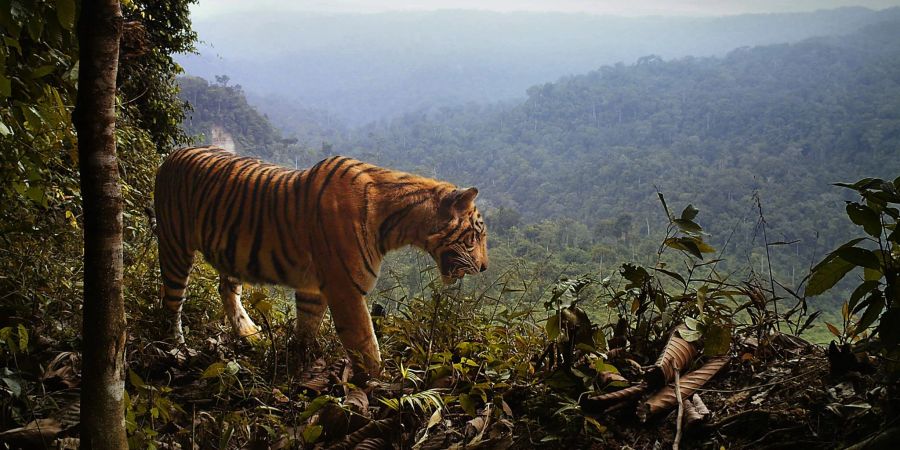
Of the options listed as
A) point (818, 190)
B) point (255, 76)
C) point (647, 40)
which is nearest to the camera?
point (818, 190)

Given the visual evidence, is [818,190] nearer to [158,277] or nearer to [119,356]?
[158,277]

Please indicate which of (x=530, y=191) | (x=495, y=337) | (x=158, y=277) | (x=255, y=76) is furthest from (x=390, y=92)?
(x=495, y=337)

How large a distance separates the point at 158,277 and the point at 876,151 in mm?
10771

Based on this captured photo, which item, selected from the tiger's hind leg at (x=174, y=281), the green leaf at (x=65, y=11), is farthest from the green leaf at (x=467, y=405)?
the tiger's hind leg at (x=174, y=281)

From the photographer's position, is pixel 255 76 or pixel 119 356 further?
pixel 255 76

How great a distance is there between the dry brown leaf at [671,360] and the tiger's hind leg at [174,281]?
108 inches

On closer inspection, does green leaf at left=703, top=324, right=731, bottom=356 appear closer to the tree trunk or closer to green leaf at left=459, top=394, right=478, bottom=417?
green leaf at left=459, top=394, right=478, bottom=417

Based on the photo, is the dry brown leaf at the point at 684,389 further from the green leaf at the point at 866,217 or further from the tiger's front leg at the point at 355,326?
the tiger's front leg at the point at 355,326

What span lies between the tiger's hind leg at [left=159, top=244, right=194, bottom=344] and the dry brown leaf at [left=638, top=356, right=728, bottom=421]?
2.75 m

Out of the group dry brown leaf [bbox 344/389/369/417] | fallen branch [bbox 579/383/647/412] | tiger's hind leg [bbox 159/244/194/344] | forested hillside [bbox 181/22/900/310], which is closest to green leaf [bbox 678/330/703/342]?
fallen branch [bbox 579/383/647/412]

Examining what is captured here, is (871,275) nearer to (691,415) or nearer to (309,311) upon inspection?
(691,415)

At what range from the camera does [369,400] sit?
2.23 metres

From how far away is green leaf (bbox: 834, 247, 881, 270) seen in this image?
49.0 inches

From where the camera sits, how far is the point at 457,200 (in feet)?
9.65
